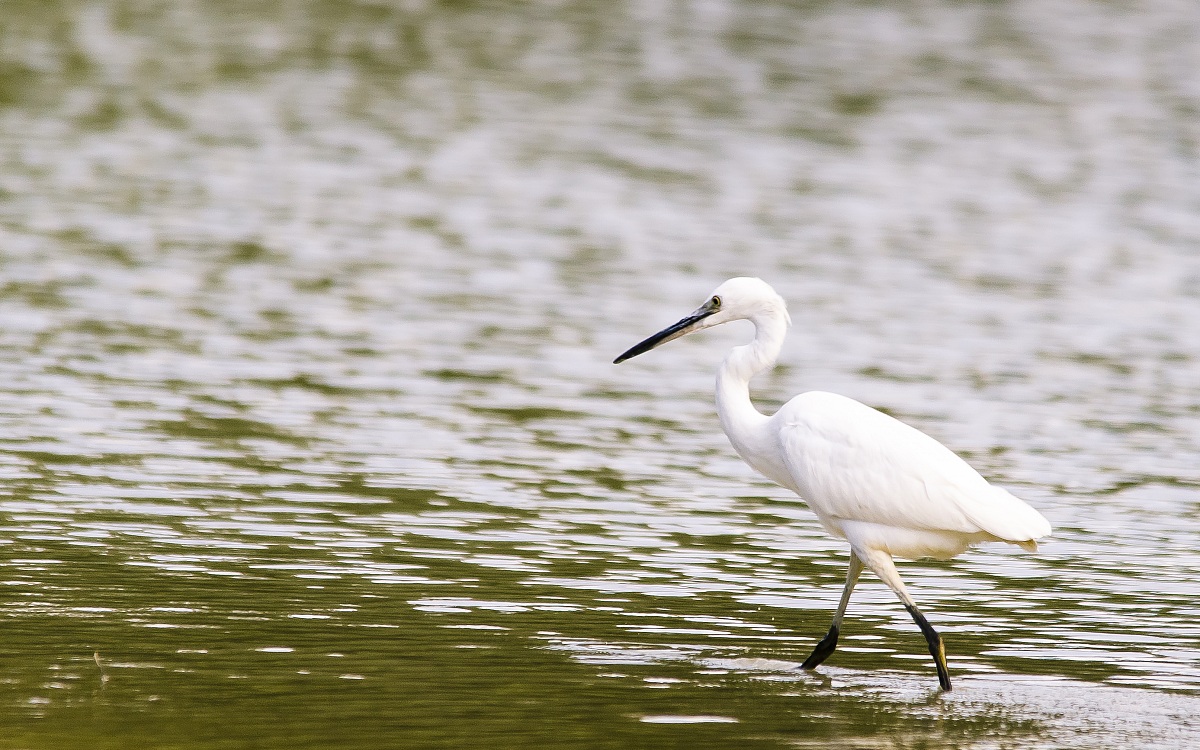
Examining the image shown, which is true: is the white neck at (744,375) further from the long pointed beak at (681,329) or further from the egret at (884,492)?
the long pointed beak at (681,329)

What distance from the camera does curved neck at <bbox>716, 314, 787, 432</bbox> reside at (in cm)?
1024

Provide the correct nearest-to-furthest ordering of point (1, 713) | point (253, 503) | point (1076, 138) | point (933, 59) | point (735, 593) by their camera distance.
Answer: point (1, 713)
point (735, 593)
point (253, 503)
point (1076, 138)
point (933, 59)

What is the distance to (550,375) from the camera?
16844 mm

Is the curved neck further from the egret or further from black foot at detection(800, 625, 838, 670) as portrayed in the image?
black foot at detection(800, 625, 838, 670)

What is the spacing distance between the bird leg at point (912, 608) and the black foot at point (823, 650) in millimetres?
362

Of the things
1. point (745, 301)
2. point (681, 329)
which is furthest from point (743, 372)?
point (681, 329)

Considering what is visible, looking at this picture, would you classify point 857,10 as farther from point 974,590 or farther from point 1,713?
point 1,713

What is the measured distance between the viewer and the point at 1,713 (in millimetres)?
8375

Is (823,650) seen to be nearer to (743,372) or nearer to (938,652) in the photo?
(938,652)

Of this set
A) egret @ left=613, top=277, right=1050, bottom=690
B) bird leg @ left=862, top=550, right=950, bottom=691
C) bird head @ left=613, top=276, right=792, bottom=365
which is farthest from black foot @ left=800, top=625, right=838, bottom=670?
bird head @ left=613, top=276, right=792, bottom=365

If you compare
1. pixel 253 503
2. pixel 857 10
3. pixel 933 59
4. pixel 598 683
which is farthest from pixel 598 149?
pixel 598 683

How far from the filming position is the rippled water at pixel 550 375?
9.30 metres

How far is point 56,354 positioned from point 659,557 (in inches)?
275

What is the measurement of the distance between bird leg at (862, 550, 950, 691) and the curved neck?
0.97m
